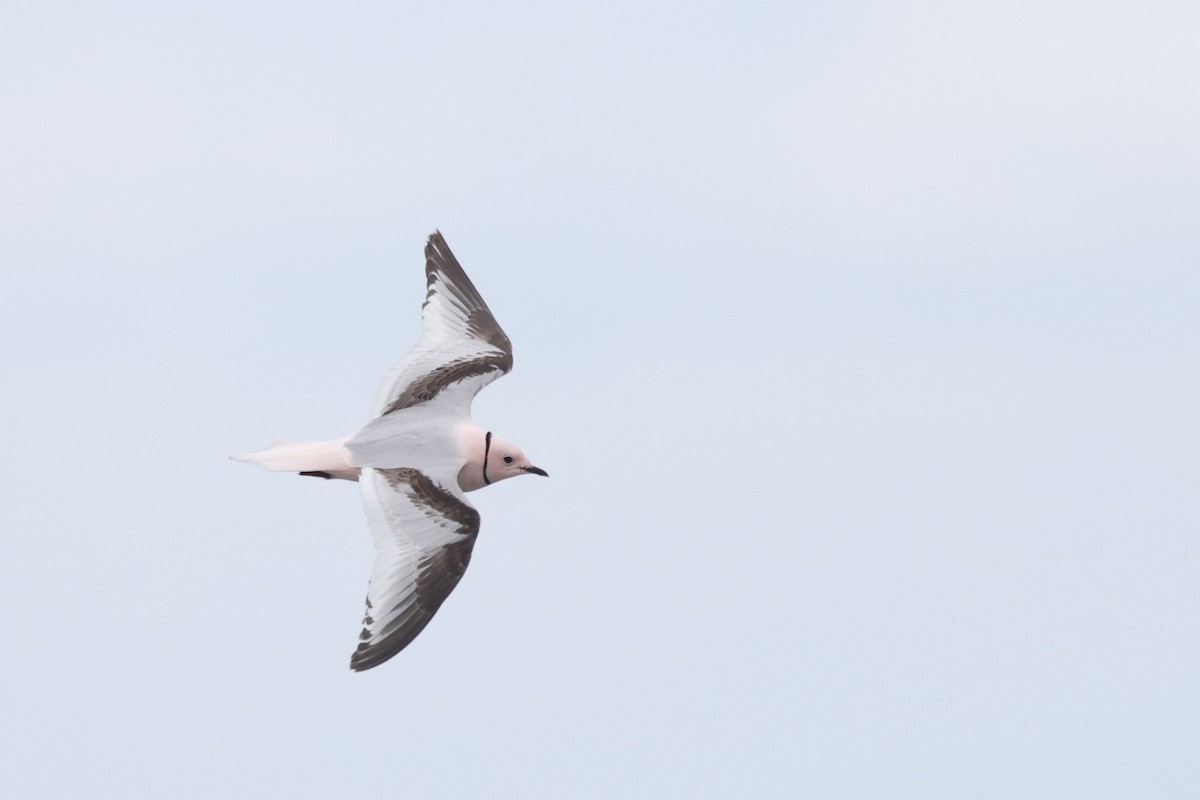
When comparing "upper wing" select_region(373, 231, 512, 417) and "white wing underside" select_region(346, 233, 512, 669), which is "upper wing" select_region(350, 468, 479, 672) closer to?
"white wing underside" select_region(346, 233, 512, 669)

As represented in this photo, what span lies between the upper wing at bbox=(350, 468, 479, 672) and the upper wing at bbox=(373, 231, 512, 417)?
136 centimetres

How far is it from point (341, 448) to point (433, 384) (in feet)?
4.68

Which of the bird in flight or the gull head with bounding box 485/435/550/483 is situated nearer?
the bird in flight

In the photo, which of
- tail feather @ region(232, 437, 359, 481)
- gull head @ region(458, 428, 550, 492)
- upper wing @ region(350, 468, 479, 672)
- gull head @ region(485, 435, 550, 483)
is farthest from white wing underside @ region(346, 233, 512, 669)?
gull head @ region(485, 435, 550, 483)

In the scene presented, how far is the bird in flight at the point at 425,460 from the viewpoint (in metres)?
19.2

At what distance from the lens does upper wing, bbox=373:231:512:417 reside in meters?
21.0

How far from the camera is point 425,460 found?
20.2 m

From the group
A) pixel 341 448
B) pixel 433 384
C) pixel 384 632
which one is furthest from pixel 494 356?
pixel 384 632

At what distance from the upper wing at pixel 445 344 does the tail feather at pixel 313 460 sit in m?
0.75

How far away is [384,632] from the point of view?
18.9 metres

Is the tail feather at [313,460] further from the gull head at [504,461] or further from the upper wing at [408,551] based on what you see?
the gull head at [504,461]

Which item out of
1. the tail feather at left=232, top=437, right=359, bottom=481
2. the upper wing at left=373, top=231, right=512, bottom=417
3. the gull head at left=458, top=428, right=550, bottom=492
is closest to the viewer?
the tail feather at left=232, top=437, right=359, bottom=481

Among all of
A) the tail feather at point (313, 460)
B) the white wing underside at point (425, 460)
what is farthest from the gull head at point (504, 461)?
the tail feather at point (313, 460)

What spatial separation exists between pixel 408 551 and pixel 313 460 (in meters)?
1.81
